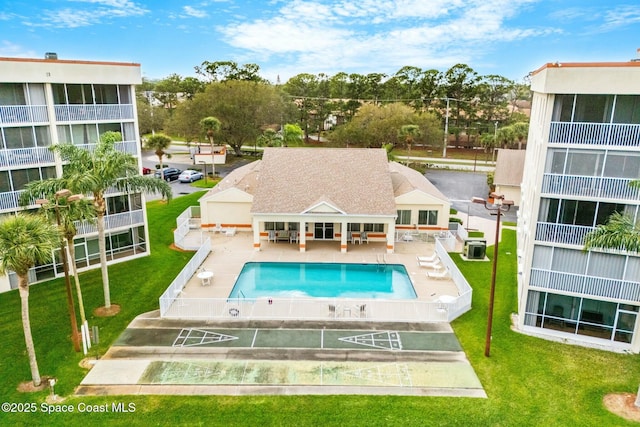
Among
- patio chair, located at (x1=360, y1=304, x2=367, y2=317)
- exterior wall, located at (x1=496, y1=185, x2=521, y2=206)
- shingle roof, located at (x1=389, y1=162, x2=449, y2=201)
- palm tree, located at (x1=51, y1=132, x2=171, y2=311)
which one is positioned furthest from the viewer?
exterior wall, located at (x1=496, y1=185, x2=521, y2=206)

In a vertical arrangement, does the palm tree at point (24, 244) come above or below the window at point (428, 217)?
above

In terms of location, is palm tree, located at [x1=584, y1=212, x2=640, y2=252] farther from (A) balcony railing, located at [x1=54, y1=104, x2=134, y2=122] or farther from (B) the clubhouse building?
(A) balcony railing, located at [x1=54, y1=104, x2=134, y2=122]

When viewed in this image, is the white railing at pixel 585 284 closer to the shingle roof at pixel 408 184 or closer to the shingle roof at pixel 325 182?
the shingle roof at pixel 325 182

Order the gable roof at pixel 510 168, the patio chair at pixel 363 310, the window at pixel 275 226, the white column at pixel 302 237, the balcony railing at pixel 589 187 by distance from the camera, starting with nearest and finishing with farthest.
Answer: the balcony railing at pixel 589 187 < the patio chair at pixel 363 310 < the white column at pixel 302 237 < the window at pixel 275 226 < the gable roof at pixel 510 168

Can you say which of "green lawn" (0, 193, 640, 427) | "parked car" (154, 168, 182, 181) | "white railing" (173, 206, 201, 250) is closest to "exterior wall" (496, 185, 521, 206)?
"green lawn" (0, 193, 640, 427)

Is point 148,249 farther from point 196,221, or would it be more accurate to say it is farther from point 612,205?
point 612,205

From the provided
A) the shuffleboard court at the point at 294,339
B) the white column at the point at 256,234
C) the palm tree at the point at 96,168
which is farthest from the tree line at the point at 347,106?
the shuffleboard court at the point at 294,339

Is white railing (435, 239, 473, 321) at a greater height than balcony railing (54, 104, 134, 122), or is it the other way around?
balcony railing (54, 104, 134, 122)
